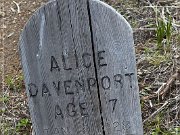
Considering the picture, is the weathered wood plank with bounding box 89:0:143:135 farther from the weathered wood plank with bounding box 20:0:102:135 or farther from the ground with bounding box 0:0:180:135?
the ground with bounding box 0:0:180:135

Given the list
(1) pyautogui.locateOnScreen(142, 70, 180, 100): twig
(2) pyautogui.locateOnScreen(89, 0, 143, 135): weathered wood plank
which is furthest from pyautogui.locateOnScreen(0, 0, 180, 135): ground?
(2) pyautogui.locateOnScreen(89, 0, 143, 135): weathered wood plank

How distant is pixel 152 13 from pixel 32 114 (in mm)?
2048

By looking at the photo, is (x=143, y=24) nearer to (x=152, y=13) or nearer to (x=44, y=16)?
(x=152, y=13)

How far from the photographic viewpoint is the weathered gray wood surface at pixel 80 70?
6.30 ft

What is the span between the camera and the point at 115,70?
1.99 metres

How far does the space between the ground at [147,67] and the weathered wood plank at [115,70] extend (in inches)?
30.7

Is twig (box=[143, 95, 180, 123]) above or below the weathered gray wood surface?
below

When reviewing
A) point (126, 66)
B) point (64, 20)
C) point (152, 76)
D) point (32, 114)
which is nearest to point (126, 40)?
point (126, 66)

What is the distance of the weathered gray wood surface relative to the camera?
1919mm

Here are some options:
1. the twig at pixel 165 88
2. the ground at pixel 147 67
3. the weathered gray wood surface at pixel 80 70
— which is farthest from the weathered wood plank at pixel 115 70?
Result: the twig at pixel 165 88

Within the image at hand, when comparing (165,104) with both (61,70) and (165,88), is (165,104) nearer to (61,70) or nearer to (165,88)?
(165,88)

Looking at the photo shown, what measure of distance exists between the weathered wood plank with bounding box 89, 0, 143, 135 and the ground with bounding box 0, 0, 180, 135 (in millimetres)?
779

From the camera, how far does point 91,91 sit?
204cm

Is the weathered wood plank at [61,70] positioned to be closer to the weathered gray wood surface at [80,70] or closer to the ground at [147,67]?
the weathered gray wood surface at [80,70]
